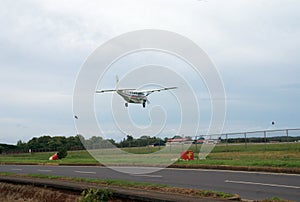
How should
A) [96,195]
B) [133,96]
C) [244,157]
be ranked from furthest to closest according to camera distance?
[244,157] < [133,96] < [96,195]

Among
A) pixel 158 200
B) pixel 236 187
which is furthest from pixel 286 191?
pixel 158 200

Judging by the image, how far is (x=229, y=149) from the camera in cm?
3772

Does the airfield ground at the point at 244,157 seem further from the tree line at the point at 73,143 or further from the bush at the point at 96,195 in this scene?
the bush at the point at 96,195

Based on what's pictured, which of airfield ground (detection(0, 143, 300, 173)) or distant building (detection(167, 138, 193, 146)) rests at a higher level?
distant building (detection(167, 138, 193, 146))

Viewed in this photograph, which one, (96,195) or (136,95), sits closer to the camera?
(96,195)

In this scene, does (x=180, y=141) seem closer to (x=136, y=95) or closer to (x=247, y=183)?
(x=136, y=95)

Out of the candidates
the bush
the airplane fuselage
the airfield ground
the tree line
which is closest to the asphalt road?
the airfield ground

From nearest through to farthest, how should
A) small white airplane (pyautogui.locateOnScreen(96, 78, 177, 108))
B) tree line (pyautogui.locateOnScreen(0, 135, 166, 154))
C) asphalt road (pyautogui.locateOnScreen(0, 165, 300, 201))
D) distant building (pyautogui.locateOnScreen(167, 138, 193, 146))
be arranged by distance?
asphalt road (pyautogui.locateOnScreen(0, 165, 300, 201))
small white airplane (pyautogui.locateOnScreen(96, 78, 177, 108))
tree line (pyautogui.locateOnScreen(0, 135, 166, 154))
distant building (pyautogui.locateOnScreen(167, 138, 193, 146))

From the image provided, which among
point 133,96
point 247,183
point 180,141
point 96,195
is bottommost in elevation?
point 247,183

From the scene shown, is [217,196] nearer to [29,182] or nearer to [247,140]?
[29,182]

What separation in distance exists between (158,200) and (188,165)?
12563 millimetres

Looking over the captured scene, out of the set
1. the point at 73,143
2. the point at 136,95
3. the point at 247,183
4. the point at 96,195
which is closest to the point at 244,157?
the point at 136,95

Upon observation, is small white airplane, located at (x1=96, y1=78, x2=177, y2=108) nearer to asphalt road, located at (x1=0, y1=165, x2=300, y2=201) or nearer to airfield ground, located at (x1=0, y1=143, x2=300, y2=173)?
airfield ground, located at (x1=0, y1=143, x2=300, y2=173)

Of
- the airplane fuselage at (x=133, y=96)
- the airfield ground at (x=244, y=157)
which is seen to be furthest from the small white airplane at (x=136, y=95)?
the airfield ground at (x=244, y=157)
